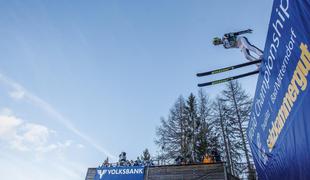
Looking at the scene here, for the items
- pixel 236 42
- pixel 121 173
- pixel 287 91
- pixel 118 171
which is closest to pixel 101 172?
pixel 118 171

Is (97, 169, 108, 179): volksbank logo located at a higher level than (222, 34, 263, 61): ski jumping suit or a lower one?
lower

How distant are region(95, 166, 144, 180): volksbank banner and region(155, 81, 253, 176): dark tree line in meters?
7.71

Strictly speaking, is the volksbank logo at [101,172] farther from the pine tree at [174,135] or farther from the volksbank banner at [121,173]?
the pine tree at [174,135]

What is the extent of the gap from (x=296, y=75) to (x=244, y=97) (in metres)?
22.5

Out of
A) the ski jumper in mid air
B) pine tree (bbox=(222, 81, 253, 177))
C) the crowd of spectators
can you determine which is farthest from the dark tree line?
the ski jumper in mid air

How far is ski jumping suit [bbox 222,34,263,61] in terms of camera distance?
521 centimetres

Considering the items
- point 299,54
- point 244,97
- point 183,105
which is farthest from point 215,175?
point 183,105

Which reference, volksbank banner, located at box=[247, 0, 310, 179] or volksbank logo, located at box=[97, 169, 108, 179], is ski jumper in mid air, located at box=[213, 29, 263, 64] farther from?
volksbank logo, located at box=[97, 169, 108, 179]

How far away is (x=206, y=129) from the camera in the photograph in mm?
22578

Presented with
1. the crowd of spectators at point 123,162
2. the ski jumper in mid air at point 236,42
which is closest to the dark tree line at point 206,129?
the crowd of spectators at point 123,162

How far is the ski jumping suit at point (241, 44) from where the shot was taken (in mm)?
5211

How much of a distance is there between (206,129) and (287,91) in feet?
70.7

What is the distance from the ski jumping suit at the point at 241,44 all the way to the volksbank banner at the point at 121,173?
8925mm

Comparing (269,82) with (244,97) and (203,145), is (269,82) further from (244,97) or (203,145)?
(244,97)
